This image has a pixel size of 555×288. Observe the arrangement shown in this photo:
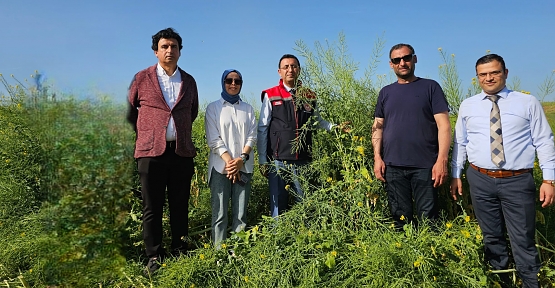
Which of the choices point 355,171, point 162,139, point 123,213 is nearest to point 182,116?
point 162,139

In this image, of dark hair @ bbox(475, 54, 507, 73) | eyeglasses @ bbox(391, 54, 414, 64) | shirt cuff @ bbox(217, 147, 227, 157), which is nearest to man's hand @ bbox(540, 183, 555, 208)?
dark hair @ bbox(475, 54, 507, 73)

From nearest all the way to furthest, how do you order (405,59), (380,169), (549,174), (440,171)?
(549,174), (440,171), (405,59), (380,169)

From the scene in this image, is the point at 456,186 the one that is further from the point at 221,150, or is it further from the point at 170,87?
the point at 170,87

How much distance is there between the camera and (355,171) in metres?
2.95

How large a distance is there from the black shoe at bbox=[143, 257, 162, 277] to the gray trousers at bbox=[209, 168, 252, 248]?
1.54ft

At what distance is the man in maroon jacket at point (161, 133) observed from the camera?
281 centimetres

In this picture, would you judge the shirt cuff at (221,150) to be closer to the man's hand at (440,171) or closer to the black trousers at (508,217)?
the man's hand at (440,171)

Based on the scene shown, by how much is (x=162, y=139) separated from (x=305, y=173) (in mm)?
1211

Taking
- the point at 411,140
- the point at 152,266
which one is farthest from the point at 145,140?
the point at 411,140

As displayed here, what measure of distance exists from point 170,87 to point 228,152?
70cm

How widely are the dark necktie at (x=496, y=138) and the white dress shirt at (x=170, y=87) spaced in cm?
231

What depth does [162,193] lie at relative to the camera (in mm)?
2941

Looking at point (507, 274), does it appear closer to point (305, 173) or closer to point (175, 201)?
point (305, 173)

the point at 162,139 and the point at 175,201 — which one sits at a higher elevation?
the point at 162,139
